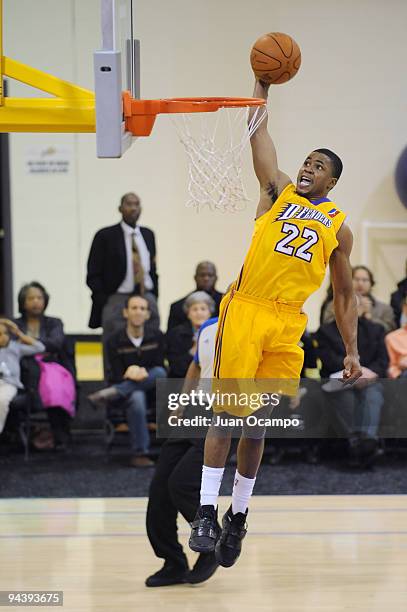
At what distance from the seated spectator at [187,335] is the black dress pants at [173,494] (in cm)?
193

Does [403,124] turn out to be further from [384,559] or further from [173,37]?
[384,559]

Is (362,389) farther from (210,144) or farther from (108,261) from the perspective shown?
(210,144)

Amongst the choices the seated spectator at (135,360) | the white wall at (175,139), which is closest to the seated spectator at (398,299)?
the white wall at (175,139)

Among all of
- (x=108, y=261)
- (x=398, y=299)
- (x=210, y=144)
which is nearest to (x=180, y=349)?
(x=108, y=261)

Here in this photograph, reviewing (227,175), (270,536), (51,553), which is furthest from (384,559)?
(227,175)

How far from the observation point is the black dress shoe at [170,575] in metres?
6.58

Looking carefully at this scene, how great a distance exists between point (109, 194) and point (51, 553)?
179 inches

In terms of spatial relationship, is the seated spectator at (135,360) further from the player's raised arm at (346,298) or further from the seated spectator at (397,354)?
the player's raised arm at (346,298)

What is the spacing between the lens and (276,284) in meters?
5.11

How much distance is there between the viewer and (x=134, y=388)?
28.0 feet

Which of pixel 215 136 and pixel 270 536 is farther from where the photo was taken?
pixel 270 536

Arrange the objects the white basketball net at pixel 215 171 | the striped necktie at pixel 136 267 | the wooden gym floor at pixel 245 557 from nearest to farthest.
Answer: the white basketball net at pixel 215 171 → the wooden gym floor at pixel 245 557 → the striped necktie at pixel 136 267

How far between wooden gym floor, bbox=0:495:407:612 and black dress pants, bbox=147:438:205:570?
26 centimetres

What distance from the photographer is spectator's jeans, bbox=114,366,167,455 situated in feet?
27.7
